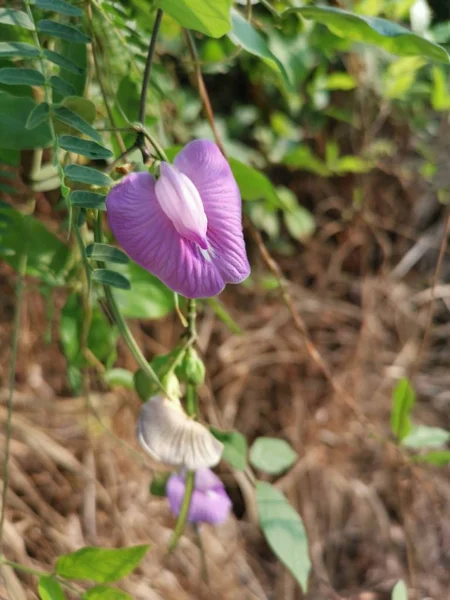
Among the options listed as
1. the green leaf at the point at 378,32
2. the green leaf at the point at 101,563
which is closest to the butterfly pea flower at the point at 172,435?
the green leaf at the point at 101,563

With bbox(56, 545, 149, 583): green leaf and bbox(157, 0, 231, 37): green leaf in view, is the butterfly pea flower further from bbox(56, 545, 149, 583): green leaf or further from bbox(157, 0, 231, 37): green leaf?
bbox(157, 0, 231, 37): green leaf

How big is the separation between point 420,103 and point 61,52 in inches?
42.1

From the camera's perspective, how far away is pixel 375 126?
4.58ft

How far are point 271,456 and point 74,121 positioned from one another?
0.42 m

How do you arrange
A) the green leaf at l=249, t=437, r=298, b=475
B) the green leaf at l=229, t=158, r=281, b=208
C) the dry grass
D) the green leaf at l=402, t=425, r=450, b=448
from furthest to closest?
1. the dry grass
2. the green leaf at l=402, t=425, r=450, b=448
3. the green leaf at l=249, t=437, r=298, b=475
4. the green leaf at l=229, t=158, r=281, b=208

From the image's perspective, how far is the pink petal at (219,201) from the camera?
42cm

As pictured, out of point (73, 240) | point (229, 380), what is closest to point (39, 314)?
point (229, 380)

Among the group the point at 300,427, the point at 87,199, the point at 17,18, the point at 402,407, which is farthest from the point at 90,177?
the point at 300,427

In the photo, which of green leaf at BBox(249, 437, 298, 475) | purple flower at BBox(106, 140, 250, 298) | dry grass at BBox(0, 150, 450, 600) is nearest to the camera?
purple flower at BBox(106, 140, 250, 298)

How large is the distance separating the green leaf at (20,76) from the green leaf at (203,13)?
0.09 m

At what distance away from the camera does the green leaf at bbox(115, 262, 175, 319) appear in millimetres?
660

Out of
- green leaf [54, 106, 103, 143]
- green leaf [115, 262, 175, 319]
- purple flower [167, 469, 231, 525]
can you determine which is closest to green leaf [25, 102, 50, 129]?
green leaf [54, 106, 103, 143]

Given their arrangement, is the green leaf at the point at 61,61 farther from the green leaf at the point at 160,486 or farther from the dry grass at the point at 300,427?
the dry grass at the point at 300,427

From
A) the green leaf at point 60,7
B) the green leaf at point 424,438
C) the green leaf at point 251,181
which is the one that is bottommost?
the green leaf at point 424,438
